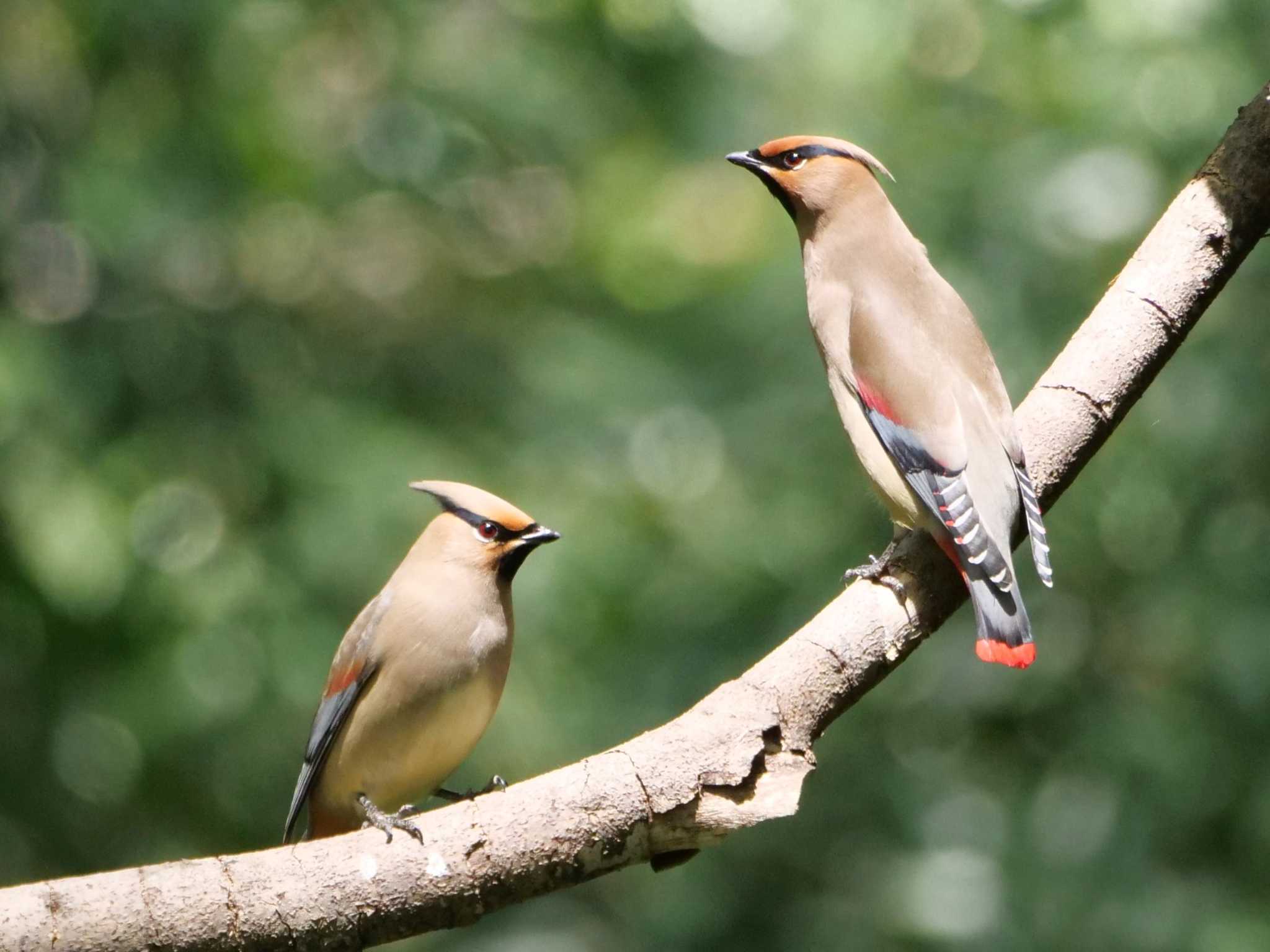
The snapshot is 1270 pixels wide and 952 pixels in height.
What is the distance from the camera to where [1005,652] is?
3512 millimetres

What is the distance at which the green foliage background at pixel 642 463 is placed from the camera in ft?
18.2

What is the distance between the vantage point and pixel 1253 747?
535cm

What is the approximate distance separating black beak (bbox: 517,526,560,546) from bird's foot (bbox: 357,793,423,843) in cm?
67

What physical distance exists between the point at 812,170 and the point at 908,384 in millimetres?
778

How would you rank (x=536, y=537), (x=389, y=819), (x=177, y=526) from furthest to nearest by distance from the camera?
(x=177, y=526), (x=536, y=537), (x=389, y=819)

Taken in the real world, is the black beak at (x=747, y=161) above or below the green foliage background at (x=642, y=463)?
above

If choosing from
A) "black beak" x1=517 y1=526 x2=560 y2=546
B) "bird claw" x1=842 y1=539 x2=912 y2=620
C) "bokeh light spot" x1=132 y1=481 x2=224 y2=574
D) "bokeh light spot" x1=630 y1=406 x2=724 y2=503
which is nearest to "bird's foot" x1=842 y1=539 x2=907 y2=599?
"bird claw" x1=842 y1=539 x2=912 y2=620

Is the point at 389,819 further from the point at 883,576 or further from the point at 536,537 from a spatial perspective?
the point at 883,576

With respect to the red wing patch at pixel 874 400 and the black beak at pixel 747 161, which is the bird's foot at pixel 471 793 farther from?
the black beak at pixel 747 161

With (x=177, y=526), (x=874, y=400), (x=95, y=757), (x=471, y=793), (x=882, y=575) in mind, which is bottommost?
(x=95, y=757)

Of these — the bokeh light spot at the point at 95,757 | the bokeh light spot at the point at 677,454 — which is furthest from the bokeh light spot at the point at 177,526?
the bokeh light spot at the point at 677,454

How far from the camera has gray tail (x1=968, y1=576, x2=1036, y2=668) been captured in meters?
3.50

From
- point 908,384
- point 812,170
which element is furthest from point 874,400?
point 812,170

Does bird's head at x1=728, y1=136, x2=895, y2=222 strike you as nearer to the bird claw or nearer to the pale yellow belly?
the bird claw
